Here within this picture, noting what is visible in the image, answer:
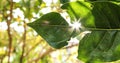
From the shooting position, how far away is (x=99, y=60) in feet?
2.04

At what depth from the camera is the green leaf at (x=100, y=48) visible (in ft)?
2.05

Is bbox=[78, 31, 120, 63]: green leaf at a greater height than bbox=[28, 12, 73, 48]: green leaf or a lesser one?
lesser

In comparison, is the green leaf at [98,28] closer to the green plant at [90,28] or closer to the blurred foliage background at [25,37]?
the green plant at [90,28]

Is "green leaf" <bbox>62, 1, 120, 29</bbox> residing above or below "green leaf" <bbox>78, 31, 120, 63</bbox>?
above

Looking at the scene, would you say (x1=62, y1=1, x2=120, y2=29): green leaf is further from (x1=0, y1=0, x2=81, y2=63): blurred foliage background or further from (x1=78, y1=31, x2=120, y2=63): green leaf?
(x1=0, y1=0, x2=81, y2=63): blurred foliage background

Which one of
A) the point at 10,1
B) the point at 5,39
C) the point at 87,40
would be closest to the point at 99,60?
the point at 87,40

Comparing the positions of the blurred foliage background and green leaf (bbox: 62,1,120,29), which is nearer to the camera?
green leaf (bbox: 62,1,120,29)

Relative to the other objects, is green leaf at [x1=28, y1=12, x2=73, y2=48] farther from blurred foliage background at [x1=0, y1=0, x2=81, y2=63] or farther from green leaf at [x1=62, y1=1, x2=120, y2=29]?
blurred foliage background at [x1=0, y1=0, x2=81, y2=63]

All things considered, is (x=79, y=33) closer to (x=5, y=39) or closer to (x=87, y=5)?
(x=87, y=5)

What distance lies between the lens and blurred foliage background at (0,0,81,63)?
5.82 ft

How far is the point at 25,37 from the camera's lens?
1.94 metres

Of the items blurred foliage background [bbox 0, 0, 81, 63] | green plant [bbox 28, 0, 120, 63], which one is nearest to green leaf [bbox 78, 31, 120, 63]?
green plant [bbox 28, 0, 120, 63]

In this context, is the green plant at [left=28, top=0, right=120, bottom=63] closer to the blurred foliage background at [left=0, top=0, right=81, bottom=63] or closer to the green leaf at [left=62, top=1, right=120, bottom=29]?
the green leaf at [left=62, top=1, right=120, bottom=29]

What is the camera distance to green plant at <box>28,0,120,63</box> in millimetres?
625
